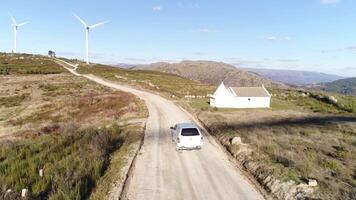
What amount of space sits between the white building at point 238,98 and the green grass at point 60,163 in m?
28.6

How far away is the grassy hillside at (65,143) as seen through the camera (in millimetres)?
20438

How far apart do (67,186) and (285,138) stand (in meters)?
22.3

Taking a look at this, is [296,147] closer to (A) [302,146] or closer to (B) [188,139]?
(A) [302,146]

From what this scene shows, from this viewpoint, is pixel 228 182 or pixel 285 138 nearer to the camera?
pixel 228 182

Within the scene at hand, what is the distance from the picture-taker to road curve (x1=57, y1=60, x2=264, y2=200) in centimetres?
1889

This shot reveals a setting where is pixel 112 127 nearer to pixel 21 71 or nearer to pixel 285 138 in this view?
pixel 285 138

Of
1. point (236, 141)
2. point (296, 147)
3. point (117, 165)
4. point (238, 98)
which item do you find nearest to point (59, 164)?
point (117, 165)

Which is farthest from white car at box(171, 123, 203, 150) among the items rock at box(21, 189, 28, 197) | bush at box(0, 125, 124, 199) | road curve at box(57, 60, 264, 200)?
rock at box(21, 189, 28, 197)

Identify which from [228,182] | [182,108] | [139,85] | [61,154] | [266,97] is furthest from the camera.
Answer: [139,85]

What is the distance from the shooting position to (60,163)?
82.0 ft

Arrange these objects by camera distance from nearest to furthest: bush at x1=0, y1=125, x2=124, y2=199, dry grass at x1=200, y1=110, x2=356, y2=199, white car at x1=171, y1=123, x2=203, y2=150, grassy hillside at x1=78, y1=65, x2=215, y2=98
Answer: bush at x1=0, y1=125, x2=124, y2=199
dry grass at x1=200, y1=110, x2=356, y2=199
white car at x1=171, y1=123, x2=203, y2=150
grassy hillside at x1=78, y1=65, x2=215, y2=98

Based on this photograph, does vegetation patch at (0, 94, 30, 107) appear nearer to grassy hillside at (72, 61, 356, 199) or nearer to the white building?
grassy hillside at (72, 61, 356, 199)

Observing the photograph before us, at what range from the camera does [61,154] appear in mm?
28469

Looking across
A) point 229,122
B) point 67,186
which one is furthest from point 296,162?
point 229,122
